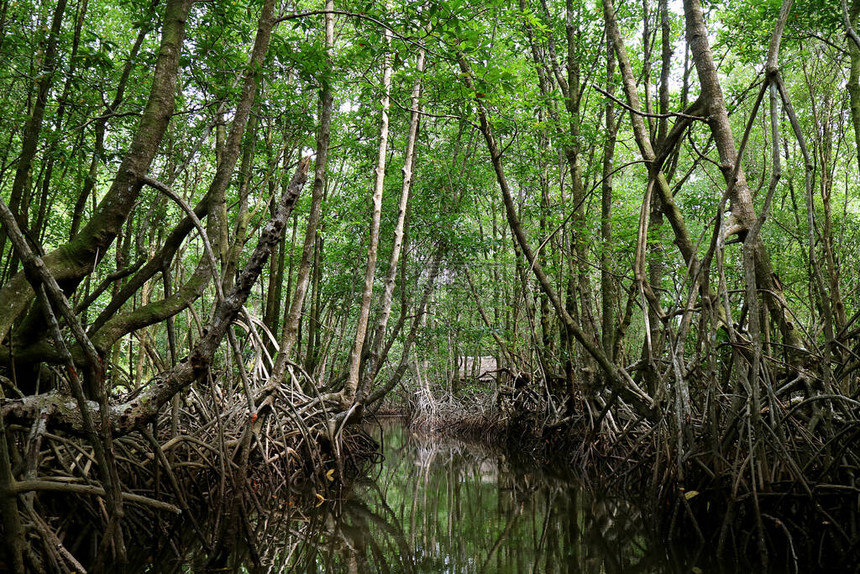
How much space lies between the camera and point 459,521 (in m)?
4.58

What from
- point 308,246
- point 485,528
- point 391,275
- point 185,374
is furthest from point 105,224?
point 391,275

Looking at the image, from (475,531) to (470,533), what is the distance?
71 mm

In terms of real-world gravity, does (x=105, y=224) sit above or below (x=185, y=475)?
above

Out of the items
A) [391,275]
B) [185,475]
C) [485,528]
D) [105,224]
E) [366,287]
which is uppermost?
[105,224]

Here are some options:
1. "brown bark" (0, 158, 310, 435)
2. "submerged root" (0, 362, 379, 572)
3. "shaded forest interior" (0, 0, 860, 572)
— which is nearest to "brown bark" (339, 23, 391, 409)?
"shaded forest interior" (0, 0, 860, 572)

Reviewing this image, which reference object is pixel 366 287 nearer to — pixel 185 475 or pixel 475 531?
pixel 185 475

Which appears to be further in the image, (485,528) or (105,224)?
(485,528)

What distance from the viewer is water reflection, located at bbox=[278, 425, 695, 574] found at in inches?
133

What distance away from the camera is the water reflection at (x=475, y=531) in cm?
339

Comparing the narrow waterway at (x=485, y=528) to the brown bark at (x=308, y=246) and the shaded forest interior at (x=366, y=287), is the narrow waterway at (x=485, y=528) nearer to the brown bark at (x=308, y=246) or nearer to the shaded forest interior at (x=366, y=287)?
the shaded forest interior at (x=366, y=287)

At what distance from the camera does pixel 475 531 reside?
13.9ft

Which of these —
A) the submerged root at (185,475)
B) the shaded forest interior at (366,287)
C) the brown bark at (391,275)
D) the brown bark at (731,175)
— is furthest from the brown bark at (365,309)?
the brown bark at (731,175)

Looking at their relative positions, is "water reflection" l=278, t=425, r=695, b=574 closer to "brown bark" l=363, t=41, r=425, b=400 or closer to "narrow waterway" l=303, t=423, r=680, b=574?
"narrow waterway" l=303, t=423, r=680, b=574

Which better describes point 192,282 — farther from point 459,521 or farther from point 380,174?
point 380,174
